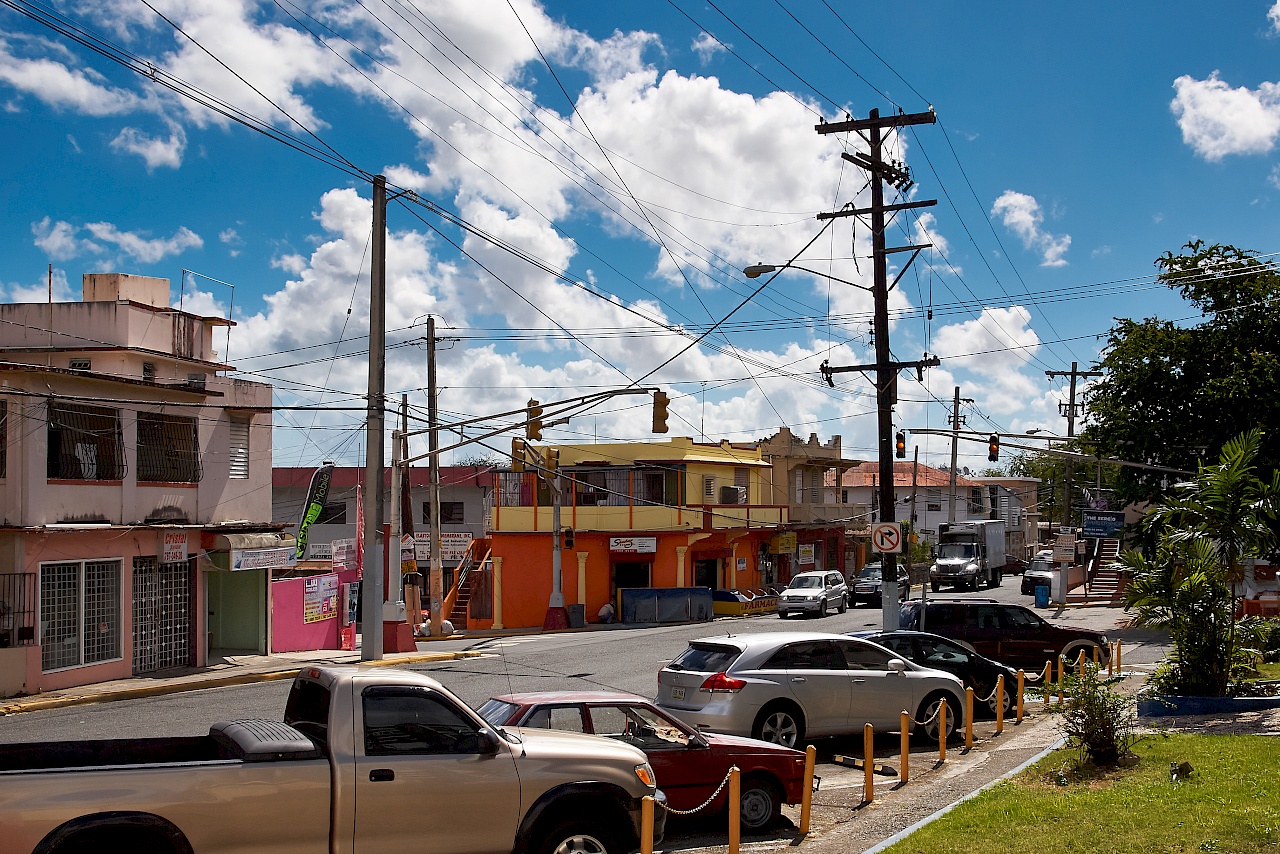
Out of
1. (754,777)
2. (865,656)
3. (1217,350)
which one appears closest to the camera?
(754,777)

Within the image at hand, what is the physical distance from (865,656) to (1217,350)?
2671 cm

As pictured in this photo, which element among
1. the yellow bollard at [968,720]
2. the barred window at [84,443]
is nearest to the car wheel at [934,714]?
the yellow bollard at [968,720]

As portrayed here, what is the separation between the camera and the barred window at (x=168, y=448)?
82.5 feet

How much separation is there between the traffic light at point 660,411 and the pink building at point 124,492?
9641mm

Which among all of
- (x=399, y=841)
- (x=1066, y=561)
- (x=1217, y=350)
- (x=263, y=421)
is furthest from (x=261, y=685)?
(x=1066, y=561)

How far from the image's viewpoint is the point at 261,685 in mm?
23328

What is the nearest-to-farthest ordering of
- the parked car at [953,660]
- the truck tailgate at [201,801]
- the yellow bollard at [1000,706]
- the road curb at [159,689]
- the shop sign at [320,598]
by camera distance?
the truck tailgate at [201,801] < the yellow bollard at [1000,706] < the parked car at [953,660] < the road curb at [159,689] < the shop sign at [320,598]

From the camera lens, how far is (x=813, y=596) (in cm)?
4444

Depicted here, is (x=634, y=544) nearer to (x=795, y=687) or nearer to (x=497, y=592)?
(x=497, y=592)

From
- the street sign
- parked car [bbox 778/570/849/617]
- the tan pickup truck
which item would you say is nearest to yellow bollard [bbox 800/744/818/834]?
the tan pickup truck

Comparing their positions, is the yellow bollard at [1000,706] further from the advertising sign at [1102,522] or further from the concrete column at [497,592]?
the concrete column at [497,592]

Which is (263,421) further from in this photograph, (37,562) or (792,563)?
(792,563)

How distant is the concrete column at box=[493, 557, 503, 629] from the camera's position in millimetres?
46719

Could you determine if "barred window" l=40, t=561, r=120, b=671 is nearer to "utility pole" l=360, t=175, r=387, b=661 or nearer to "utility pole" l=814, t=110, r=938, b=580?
"utility pole" l=360, t=175, r=387, b=661
